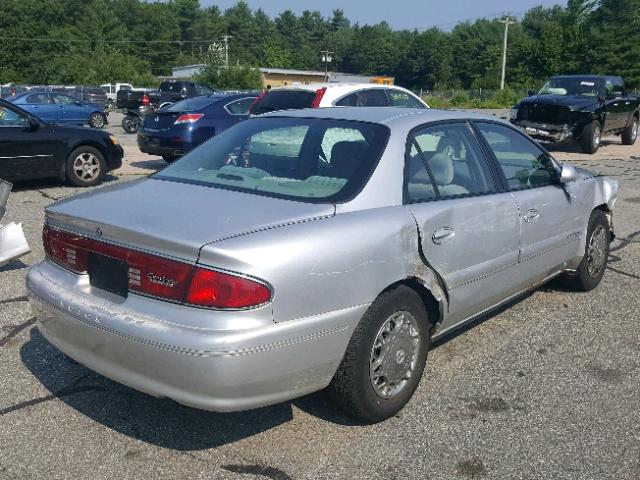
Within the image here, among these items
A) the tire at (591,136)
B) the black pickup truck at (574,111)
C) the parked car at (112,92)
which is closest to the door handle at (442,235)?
the black pickup truck at (574,111)

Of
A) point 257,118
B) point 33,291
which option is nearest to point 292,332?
point 33,291

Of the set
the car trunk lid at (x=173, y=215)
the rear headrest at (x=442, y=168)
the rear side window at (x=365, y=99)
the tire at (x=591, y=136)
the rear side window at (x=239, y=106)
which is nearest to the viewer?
the car trunk lid at (x=173, y=215)

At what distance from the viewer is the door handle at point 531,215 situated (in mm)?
4281

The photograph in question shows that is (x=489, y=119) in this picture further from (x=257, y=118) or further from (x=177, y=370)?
(x=177, y=370)

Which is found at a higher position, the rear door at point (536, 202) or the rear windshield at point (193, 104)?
the rear windshield at point (193, 104)

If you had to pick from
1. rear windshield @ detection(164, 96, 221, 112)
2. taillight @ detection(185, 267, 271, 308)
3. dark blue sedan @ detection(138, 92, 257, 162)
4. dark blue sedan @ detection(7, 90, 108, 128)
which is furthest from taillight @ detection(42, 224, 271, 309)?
dark blue sedan @ detection(7, 90, 108, 128)

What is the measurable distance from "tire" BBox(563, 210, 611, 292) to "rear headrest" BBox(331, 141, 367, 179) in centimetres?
250

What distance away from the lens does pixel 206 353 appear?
267 centimetres

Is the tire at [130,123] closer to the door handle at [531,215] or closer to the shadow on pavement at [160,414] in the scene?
the shadow on pavement at [160,414]

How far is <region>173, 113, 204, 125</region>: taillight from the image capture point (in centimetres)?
1218

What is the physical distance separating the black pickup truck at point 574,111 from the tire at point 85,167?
9.91 meters

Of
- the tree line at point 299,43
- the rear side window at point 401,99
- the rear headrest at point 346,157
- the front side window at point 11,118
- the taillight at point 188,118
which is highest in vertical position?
the tree line at point 299,43

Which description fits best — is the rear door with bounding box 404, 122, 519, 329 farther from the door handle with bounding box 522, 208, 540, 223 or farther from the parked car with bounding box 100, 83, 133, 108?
the parked car with bounding box 100, 83, 133, 108

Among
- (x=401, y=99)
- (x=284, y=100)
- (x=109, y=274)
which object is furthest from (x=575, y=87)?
(x=109, y=274)
